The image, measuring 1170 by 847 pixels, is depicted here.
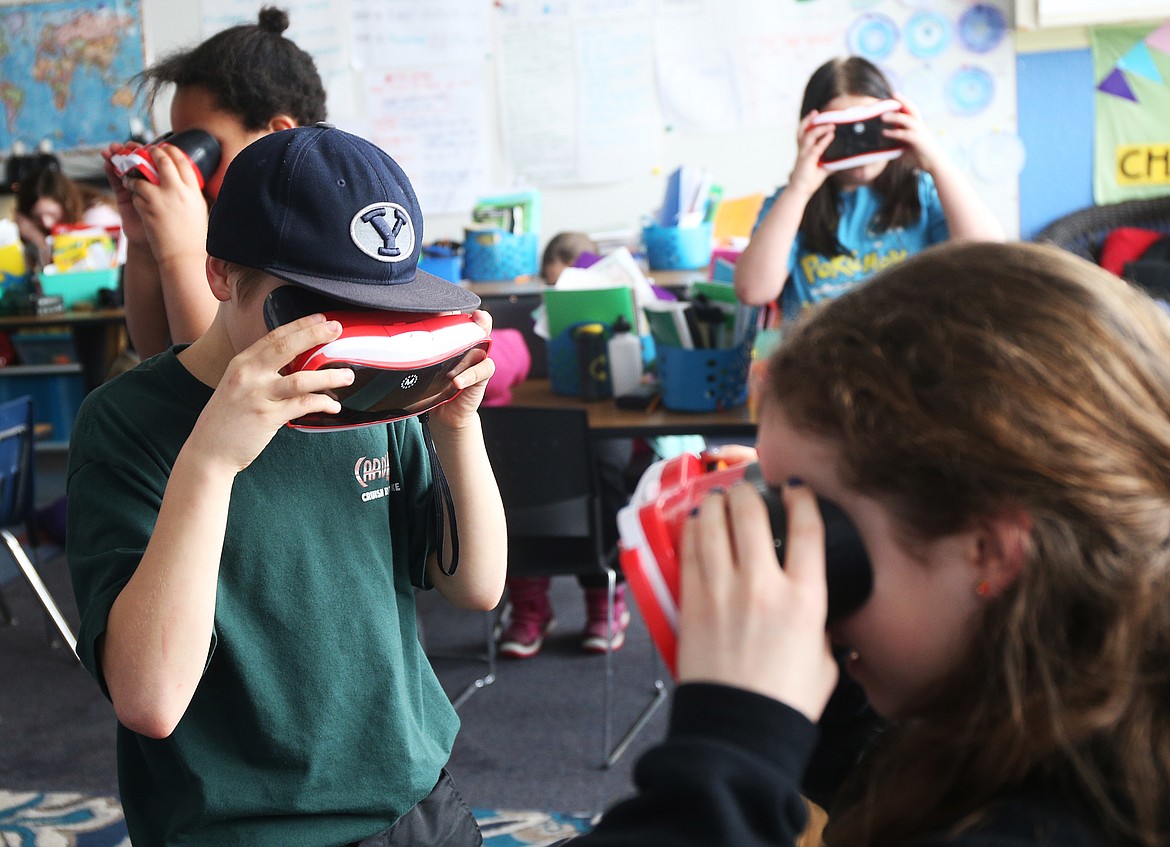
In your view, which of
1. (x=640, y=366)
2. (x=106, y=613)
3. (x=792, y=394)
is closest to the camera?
(x=792, y=394)

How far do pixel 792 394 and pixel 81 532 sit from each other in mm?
634

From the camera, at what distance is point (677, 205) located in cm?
426

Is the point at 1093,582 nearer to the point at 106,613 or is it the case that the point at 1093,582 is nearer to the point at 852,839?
the point at 852,839

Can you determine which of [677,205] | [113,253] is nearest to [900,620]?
[677,205]

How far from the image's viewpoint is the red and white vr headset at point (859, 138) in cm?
227

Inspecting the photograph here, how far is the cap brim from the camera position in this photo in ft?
2.86

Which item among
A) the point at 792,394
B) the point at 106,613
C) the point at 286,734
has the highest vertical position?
the point at 792,394

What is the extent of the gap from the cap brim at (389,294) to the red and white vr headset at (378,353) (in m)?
0.01

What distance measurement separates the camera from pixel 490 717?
270cm

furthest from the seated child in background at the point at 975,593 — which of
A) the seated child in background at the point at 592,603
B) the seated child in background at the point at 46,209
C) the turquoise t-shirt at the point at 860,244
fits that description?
the seated child in background at the point at 46,209

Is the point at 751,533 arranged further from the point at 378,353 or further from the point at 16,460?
the point at 16,460

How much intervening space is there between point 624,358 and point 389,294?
176 cm

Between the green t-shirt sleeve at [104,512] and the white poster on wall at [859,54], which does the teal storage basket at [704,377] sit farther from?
the white poster on wall at [859,54]

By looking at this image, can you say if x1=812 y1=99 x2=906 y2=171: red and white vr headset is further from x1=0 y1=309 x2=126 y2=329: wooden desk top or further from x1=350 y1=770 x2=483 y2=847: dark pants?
x1=0 y1=309 x2=126 y2=329: wooden desk top
